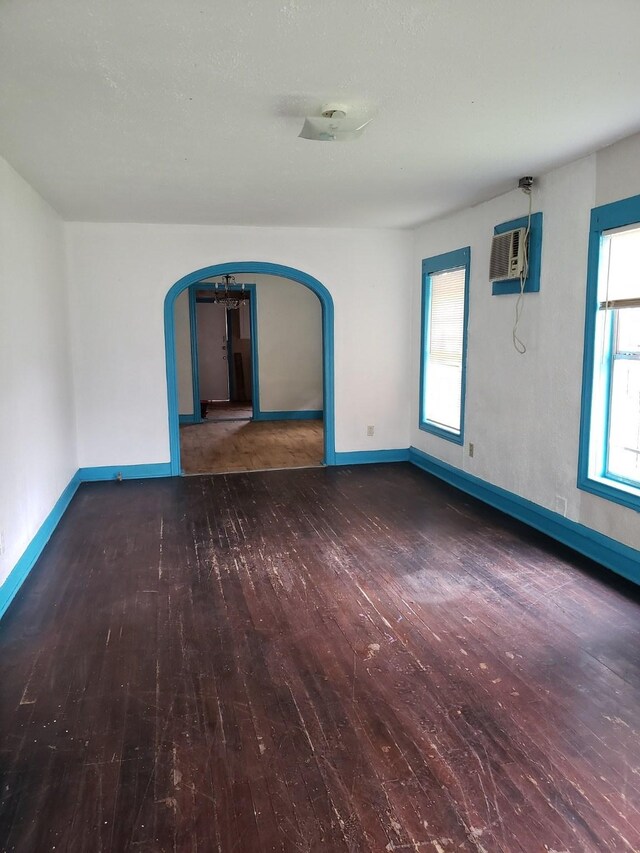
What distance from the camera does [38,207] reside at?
4621 mm

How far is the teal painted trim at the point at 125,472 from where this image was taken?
6121 millimetres

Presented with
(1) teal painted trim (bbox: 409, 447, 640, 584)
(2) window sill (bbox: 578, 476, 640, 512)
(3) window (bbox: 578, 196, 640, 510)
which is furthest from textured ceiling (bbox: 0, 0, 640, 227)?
(1) teal painted trim (bbox: 409, 447, 640, 584)

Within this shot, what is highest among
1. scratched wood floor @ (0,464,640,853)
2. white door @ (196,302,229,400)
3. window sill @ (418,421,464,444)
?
white door @ (196,302,229,400)

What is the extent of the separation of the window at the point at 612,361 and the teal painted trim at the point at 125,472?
412 cm

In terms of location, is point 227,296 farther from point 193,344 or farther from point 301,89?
point 301,89

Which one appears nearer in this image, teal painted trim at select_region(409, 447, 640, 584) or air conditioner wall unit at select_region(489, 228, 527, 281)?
teal painted trim at select_region(409, 447, 640, 584)

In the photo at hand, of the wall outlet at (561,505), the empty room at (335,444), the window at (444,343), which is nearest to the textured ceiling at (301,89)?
the empty room at (335,444)

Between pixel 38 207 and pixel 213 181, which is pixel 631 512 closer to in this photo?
pixel 213 181

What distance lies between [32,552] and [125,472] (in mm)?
2273

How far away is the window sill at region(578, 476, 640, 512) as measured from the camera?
11.6ft

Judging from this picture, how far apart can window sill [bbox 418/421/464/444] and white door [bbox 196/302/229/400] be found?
6612mm

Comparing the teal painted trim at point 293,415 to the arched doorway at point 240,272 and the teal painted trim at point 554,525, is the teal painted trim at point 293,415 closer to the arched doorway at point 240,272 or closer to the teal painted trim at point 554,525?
the arched doorway at point 240,272

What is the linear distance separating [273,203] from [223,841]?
451 cm

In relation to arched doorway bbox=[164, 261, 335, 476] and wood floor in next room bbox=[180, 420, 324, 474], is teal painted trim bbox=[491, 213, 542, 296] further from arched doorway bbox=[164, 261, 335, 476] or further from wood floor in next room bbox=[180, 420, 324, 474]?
wood floor in next room bbox=[180, 420, 324, 474]
